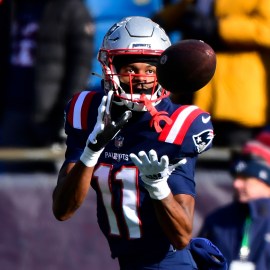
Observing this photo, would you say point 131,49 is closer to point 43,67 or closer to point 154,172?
point 154,172

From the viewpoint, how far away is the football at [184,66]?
4.61 meters

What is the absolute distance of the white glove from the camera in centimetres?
450

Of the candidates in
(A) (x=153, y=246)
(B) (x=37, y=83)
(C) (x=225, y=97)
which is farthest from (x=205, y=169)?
(A) (x=153, y=246)

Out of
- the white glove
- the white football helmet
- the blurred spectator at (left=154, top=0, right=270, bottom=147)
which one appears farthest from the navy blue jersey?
the blurred spectator at (left=154, top=0, right=270, bottom=147)

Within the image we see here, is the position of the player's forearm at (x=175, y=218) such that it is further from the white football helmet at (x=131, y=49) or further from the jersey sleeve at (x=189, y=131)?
the white football helmet at (x=131, y=49)

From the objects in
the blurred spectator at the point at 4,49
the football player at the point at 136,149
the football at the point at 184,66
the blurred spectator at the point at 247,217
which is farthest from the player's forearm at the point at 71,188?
the blurred spectator at the point at 4,49

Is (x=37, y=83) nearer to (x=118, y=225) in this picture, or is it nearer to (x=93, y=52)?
(x=93, y=52)

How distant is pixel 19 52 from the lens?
778cm

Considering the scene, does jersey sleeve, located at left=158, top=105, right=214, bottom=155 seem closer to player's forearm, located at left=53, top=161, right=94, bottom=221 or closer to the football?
the football

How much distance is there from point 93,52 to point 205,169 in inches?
42.9

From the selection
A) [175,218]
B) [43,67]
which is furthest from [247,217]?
[175,218]

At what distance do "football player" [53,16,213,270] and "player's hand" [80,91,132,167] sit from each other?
11cm

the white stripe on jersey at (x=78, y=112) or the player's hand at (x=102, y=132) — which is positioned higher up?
the player's hand at (x=102, y=132)

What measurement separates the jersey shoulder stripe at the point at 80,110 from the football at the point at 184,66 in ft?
1.50
